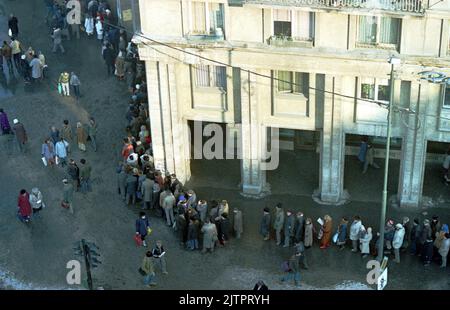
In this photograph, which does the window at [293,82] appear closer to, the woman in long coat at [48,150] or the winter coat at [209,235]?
the winter coat at [209,235]

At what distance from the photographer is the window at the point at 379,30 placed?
39475 millimetres

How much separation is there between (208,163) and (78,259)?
856 centimetres

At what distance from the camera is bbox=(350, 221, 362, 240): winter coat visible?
3953 cm

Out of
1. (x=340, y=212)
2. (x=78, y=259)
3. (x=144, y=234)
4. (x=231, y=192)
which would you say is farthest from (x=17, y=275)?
(x=340, y=212)

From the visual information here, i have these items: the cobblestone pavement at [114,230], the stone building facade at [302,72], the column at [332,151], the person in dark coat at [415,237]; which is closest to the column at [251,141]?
the stone building facade at [302,72]

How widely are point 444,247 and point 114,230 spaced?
12.8 metres

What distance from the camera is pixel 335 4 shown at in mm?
38844

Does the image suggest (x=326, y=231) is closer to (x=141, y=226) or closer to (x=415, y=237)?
(x=415, y=237)

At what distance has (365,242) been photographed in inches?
1551

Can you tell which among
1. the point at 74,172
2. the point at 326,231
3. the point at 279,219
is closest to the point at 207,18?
the point at 279,219

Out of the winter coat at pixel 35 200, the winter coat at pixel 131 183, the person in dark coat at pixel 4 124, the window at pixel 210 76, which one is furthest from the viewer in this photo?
the person in dark coat at pixel 4 124

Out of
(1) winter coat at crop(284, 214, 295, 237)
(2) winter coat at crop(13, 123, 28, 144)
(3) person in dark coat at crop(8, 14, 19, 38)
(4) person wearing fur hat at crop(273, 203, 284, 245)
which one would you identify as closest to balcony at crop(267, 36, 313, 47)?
(4) person wearing fur hat at crop(273, 203, 284, 245)

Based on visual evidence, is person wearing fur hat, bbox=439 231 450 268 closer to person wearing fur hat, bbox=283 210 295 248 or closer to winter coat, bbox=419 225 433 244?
winter coat, bbox=419 225 433 244

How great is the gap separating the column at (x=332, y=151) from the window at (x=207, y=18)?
472 cm
